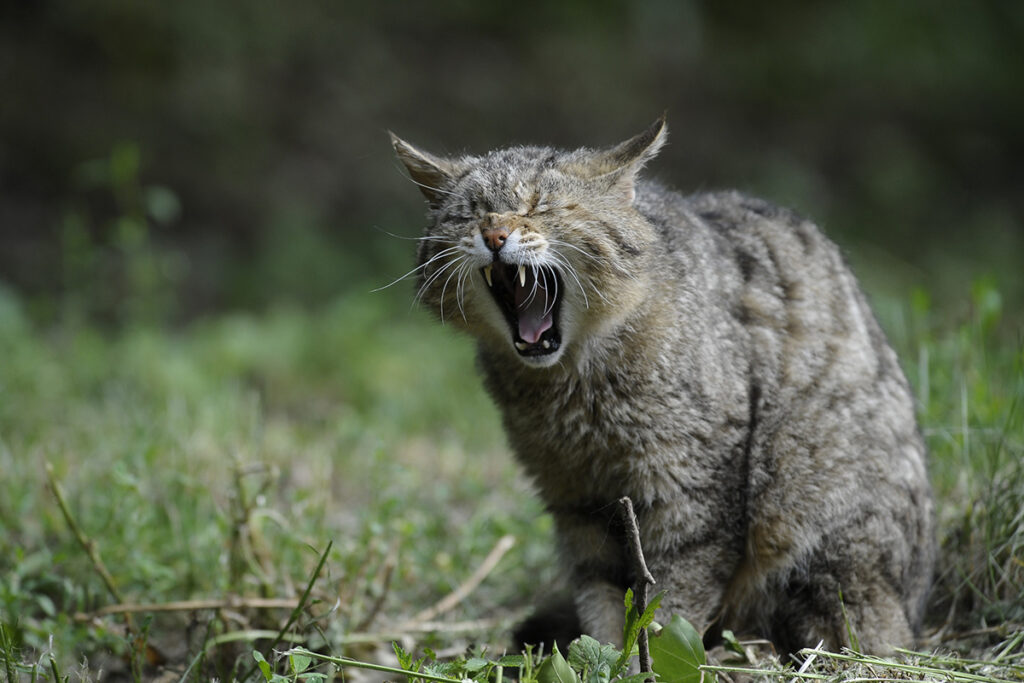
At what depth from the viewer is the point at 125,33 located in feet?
29.2

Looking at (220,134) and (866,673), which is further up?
(220,134)

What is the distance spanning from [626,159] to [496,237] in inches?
21.2

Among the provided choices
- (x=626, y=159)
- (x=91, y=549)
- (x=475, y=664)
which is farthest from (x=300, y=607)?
(x=626, y=159)

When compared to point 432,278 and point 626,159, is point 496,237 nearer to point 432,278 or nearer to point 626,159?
point 432,278

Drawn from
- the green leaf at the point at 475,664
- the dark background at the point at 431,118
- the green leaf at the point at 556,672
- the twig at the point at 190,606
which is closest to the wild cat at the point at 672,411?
the green leaf at the point at 556,672

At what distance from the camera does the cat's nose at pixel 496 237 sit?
2.83 metres

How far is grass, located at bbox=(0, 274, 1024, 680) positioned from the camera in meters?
3.27

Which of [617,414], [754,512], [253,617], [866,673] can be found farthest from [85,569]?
[866,673]

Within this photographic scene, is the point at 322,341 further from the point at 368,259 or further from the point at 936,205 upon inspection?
the point at 936,205

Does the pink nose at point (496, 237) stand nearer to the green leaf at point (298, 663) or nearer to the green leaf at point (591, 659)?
the green leaf at point (591, 659)

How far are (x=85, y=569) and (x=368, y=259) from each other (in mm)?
5455

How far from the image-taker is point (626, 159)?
3064mm

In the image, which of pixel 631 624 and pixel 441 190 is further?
pixel 441 190

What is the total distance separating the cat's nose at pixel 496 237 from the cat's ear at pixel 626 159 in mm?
416
